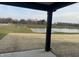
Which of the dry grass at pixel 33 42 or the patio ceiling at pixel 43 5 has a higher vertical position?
the patio ceiling at pixel 43 5

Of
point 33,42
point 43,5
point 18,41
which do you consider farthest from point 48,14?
point 18,41

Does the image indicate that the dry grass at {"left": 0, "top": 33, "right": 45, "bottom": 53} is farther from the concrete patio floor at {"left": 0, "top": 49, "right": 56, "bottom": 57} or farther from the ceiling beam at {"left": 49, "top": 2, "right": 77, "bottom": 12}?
the ceiling beam at {"left": 49, "top": 2, "right": 77, "bottom": 12}

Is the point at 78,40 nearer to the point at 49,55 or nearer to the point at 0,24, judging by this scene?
the point at 49,55

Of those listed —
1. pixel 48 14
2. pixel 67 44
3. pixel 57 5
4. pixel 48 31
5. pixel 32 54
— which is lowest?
pixel 32 54

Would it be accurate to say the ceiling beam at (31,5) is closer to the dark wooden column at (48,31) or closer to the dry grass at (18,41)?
the dark wooden column at (48,31)

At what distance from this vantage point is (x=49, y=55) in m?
2.85

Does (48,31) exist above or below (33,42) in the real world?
above

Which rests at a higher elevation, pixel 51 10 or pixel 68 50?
pixel 51 10

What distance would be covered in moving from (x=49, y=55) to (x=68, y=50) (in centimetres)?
29

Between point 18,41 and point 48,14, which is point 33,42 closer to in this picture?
point 18,41

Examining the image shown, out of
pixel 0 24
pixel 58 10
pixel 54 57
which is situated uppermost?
pixel 58 10

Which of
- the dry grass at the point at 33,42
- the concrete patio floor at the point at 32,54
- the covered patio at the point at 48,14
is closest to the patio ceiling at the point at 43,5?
the covered patio at the point at 48,14

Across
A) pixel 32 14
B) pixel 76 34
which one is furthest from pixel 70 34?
pixel 32 14

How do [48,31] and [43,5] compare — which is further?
[43,5]
